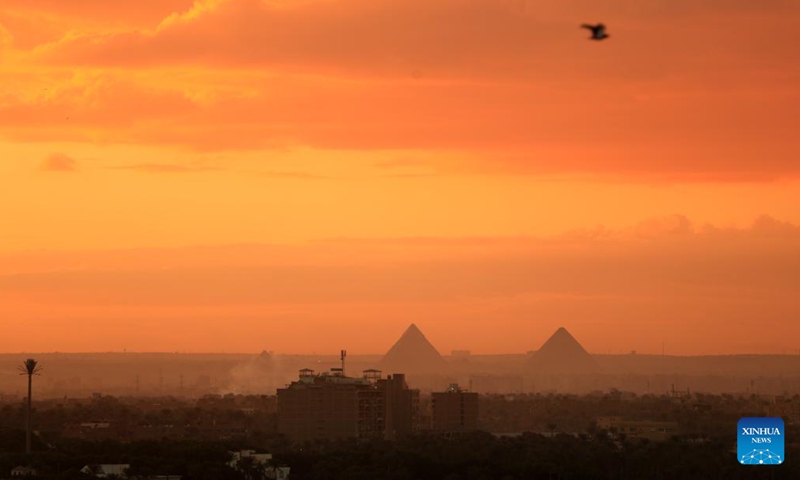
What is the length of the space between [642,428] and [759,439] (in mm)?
113936

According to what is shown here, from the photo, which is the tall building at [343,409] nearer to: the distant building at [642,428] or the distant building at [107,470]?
the distant building at [642,428]

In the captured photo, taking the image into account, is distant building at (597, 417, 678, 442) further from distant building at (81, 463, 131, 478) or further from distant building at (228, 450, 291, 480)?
distant building at (81, 463, 131, 478)

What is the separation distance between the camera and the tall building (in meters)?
177

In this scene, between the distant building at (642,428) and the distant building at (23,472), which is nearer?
the distant building at (23,472)

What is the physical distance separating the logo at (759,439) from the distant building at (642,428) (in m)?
98.8

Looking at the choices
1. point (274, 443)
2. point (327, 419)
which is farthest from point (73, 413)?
point (274, 443)

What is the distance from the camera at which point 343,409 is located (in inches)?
7136

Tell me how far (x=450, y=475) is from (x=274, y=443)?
4493cm

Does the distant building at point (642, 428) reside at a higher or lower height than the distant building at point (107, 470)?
higher

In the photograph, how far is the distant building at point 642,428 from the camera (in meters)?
174

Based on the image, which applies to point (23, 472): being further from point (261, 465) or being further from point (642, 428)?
point (642, 428)

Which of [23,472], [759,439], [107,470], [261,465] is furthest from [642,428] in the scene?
[759,439]

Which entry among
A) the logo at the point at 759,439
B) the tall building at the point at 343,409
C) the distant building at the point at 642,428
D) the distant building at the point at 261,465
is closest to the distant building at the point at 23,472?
the distant building at the point at 261,465

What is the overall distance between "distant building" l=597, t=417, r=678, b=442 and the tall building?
2111cm
